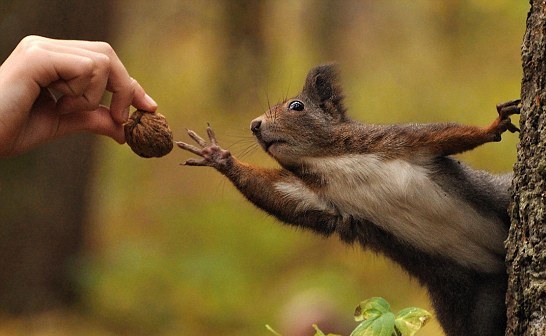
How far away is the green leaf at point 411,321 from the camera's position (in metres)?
2.62

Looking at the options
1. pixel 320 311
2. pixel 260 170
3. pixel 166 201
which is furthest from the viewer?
pixel 166 201

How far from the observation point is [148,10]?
11.1 metres

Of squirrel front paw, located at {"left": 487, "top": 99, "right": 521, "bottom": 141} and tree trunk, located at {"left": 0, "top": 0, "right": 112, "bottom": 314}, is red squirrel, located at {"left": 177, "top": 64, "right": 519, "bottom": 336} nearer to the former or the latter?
squirrel front paw, located at {"left": 487, "top": 99, "right": 521, "bottom": 141}

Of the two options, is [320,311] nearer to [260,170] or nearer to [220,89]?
[260,170]

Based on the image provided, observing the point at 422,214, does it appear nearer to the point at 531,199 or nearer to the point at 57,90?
the point at 531,199

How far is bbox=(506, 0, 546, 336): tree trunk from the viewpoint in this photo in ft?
8.01

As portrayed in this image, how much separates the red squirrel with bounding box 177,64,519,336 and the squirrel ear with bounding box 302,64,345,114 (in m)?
0.32

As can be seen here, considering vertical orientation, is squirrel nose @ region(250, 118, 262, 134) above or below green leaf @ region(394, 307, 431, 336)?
above

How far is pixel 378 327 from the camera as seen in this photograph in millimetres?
2537

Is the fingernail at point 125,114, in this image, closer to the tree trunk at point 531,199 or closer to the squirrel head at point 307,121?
the squirrel head at point 307,121

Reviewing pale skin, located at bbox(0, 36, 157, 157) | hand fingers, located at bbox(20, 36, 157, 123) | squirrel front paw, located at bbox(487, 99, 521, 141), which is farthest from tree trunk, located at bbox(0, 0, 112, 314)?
squirrel front paw, located at bbox(487, 99, 521, 141)

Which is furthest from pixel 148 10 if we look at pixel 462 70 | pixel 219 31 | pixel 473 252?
pixel 473 252

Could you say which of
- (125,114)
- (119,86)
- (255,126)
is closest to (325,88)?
(255,126)

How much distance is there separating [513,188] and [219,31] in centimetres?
712
